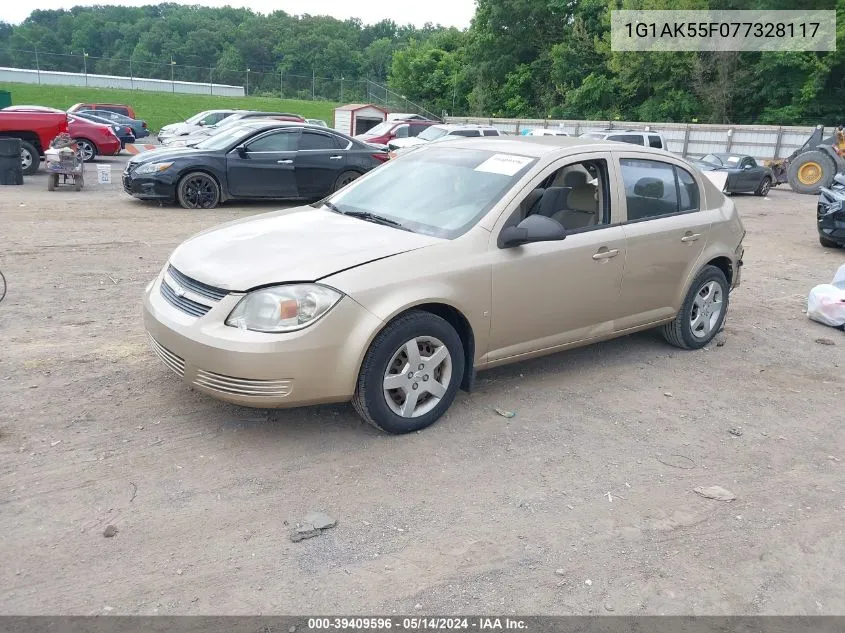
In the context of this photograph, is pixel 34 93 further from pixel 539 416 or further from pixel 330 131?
pixel 539 416

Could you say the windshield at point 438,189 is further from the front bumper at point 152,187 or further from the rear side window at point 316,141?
the rear side window at point 316,141

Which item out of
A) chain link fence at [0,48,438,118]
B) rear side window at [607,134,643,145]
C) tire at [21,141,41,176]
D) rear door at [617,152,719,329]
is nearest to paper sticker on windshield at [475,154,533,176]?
rear door at [617,152,719,329]

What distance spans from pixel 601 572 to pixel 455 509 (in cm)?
77

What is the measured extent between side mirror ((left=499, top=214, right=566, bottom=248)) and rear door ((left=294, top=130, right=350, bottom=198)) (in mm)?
9592

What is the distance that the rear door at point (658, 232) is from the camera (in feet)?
17.8

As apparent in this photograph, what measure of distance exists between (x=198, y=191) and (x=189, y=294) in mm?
9227

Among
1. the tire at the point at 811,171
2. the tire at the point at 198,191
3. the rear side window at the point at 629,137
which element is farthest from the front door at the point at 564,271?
the tire at the point at 811,171

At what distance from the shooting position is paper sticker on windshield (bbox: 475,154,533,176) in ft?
16.3

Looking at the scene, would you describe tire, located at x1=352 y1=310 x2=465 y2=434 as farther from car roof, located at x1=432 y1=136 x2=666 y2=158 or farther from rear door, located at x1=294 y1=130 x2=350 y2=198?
rear door, located at x1=294 y1=130 x2=350 y2=198

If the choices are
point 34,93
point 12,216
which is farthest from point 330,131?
point 34,93

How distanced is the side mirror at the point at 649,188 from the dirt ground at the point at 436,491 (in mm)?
1318

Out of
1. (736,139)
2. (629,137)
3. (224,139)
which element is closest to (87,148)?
(224,139)

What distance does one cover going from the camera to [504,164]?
16.5 ft

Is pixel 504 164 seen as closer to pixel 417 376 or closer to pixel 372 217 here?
pixel 372 217
